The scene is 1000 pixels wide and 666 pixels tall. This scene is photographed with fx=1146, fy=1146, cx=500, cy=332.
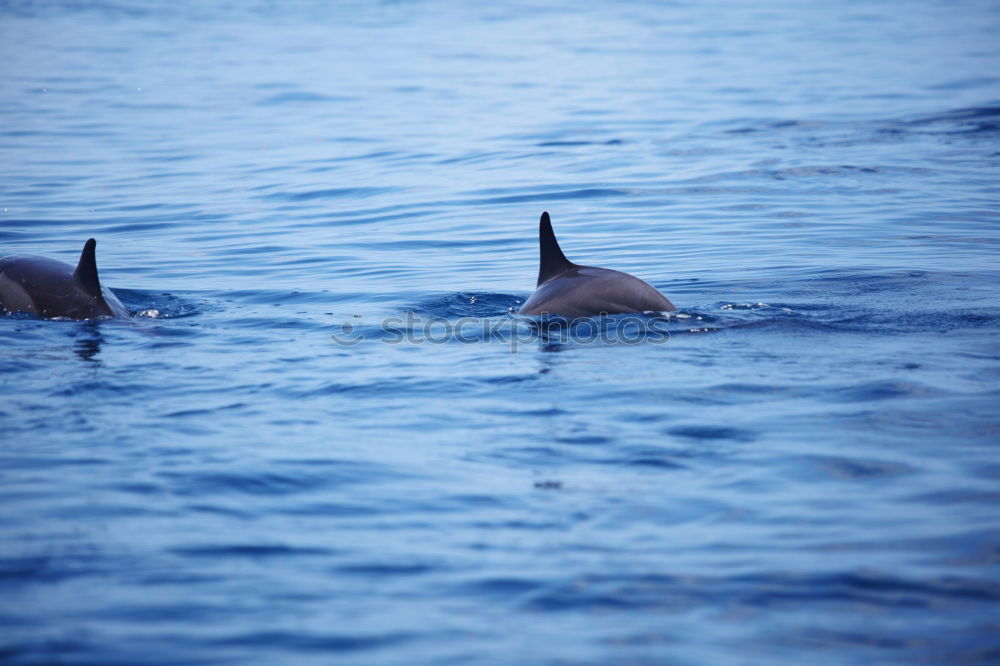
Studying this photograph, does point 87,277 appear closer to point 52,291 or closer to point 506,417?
point 52,291

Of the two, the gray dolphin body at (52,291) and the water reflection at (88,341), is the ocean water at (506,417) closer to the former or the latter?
the water reflection at (88,341)

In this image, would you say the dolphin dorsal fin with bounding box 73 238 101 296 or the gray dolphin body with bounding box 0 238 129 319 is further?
the gray dolphin body with bounding box 0 238 129 319

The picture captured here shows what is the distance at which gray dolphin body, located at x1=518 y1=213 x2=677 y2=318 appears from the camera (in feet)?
32.8

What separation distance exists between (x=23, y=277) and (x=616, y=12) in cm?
5720

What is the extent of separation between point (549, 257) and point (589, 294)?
565 mm

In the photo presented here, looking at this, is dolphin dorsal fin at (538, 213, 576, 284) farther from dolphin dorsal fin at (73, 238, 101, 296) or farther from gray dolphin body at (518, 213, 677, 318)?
dolphin dorsal fin at (73, 238, 101, 296)

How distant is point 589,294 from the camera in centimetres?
1002

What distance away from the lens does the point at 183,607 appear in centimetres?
505

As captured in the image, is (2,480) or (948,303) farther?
(948,303)

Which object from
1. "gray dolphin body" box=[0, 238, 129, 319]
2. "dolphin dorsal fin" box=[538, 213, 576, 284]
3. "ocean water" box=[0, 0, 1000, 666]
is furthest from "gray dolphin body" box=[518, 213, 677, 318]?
"gray dolphin body" box=[0, 238, 129, 319]

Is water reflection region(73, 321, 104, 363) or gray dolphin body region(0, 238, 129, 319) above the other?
gray dolphin body region(0, 238, 129, 319)

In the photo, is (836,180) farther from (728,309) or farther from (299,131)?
(299,131)

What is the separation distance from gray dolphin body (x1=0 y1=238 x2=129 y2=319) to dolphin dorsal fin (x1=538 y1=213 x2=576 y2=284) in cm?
380

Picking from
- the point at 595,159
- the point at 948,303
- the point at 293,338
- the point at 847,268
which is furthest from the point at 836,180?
the point at 293,338
